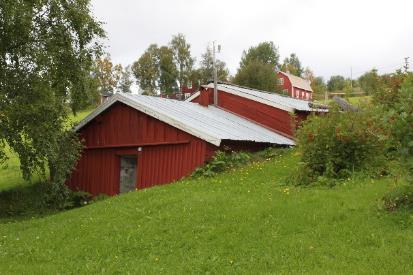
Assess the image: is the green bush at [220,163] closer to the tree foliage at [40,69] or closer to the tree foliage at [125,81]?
the tree foliage at [40,69]

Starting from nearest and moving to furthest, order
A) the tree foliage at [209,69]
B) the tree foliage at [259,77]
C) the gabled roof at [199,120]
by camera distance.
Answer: the gabled roof at [199,120] < the tree foliage at [259,77] < the tree foliage at [209,69]

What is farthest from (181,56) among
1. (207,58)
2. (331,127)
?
(331,127)

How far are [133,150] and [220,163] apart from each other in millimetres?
4367

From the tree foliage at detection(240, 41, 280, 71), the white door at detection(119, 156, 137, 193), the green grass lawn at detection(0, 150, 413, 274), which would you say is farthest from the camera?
the tree foliage at detection(240, 41, 280, 71)

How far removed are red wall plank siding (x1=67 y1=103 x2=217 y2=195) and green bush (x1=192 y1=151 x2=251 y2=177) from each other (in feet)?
1.22

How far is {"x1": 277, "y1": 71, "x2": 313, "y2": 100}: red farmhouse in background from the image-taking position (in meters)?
75.4

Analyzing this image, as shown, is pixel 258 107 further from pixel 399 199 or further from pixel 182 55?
pixel 182 55

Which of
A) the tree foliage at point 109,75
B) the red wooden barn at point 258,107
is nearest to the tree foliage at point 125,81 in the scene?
the tree foliage at point 109,75

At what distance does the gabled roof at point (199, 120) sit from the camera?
58.9 ft

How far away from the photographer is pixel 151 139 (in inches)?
757

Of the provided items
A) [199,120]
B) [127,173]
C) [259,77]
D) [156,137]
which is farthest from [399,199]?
[259,77]

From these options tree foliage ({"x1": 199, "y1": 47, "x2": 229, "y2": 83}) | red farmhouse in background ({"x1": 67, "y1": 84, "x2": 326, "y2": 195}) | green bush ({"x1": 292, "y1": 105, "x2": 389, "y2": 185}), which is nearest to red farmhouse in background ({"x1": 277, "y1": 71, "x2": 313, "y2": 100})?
tree foliage ({"x1": 199, "y1": 47, "x2": 229, "y2": 83})

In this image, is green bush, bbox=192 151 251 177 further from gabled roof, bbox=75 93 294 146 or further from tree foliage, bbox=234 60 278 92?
tree foliage, bbox=234 60 278 92

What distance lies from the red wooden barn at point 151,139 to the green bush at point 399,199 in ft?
26.2
